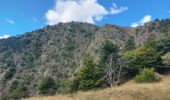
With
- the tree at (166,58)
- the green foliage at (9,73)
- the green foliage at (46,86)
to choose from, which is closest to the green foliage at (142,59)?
the tree at (166,58)

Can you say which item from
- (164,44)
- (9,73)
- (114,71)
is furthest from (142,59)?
(9,73)

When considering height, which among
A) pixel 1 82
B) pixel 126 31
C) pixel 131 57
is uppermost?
pixel 126 31

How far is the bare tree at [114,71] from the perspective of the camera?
53.8m

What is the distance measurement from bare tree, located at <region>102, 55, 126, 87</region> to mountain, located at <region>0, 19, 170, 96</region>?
58735 mm

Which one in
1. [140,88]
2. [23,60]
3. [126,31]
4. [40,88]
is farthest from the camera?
[126,31]

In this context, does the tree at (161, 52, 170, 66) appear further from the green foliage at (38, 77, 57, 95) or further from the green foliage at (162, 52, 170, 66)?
the green foliage at (38, 77, 57, 95)

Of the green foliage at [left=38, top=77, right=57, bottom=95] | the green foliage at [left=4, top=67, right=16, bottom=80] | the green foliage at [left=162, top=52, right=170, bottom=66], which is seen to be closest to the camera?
the green foliage at [left=162, top=52, right=170, bottom=66]

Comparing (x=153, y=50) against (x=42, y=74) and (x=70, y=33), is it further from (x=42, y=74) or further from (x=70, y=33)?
(x=70, y=33)

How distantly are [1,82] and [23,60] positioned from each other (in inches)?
1180

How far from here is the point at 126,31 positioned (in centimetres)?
18450

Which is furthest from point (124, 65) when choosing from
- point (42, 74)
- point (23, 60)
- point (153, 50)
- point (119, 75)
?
point (23, 60)

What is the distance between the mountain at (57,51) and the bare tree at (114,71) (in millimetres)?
58735

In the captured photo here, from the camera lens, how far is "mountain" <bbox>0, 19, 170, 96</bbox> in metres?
137

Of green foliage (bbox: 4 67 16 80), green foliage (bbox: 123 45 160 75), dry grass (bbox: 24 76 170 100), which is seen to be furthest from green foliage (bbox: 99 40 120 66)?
green foliage (bbox: 4 67 16 80)
